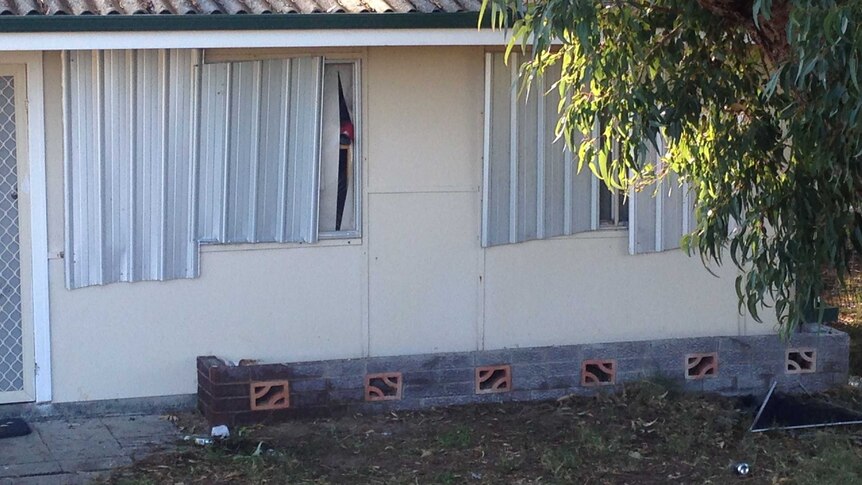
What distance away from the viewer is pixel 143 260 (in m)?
7.72

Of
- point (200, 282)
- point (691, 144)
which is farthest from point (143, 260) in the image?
point (691, 144)

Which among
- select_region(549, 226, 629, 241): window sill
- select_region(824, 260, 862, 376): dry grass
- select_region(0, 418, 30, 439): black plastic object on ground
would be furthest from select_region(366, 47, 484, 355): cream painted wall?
select_region(824, 260, 862, 376): dry grass

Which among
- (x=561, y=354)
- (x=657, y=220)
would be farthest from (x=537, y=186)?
(x=561, y=354)

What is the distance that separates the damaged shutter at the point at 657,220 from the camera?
8.59 metres

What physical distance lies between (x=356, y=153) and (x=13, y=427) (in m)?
2.70

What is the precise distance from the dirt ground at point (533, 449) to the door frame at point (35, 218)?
94 centimetres

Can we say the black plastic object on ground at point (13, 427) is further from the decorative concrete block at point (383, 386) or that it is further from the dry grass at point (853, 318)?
the dry grass at point (853, 318)

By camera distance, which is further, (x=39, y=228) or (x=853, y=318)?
(x=853, y=318)

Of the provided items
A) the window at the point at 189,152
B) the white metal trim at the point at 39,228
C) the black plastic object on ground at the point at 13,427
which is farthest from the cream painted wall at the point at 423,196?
the black plastic object on ground at the point at 13,427

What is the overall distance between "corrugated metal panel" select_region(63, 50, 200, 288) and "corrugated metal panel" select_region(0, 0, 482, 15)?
583mm

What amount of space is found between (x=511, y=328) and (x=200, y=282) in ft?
6.94

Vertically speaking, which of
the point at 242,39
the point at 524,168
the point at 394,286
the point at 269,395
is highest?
the point at 242,39

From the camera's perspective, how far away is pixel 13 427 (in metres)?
7.50

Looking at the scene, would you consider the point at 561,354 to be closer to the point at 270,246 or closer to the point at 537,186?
the point at 537,186
